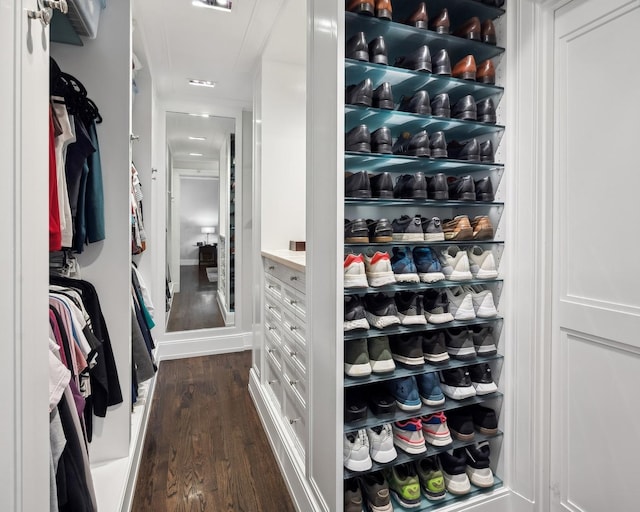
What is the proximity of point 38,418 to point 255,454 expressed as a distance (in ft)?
4.81

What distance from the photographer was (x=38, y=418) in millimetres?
689

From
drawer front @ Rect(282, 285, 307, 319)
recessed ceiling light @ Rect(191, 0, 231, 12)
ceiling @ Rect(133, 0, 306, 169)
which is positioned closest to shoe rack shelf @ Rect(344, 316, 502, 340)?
drawer front @ Rect(282, 285, 307, 319)

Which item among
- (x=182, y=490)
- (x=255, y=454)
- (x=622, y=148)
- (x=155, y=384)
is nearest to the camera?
(x=622, y=148)

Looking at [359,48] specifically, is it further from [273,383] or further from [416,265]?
[273,383]

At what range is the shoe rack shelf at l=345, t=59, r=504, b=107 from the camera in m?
1.26

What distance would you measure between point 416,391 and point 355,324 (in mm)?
376

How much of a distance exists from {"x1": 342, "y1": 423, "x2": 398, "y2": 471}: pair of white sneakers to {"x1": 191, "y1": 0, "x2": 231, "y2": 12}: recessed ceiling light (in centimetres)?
220

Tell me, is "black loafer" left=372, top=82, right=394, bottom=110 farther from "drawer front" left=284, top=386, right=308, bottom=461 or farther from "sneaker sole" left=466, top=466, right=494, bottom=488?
"sneaker sole" left=466, top=466, right=494, bottom=488

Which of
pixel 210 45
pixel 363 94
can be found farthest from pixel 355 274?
pixel 210 45

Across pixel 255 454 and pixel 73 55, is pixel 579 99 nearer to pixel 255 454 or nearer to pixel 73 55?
pixel 73 55

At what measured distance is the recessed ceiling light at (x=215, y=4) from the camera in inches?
75.6

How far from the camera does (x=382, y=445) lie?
128 centimetres

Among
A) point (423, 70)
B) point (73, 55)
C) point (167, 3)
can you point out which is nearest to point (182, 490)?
point (73, 55)

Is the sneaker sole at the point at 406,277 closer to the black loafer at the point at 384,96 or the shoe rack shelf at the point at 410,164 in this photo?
the shoe rack shelf at the point at 410,164
